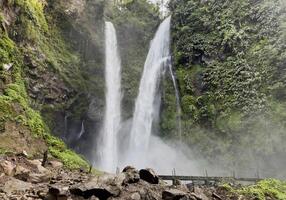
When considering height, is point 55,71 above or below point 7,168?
above

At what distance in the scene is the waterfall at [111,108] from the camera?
26453 mm

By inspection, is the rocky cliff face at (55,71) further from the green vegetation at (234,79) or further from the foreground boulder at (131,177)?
the foreground boulder at (131,177)

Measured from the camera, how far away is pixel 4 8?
71.1 feet

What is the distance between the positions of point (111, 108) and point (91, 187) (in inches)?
714

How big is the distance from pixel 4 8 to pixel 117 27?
45.5 ft

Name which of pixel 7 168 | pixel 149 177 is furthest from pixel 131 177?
pixel 7 168

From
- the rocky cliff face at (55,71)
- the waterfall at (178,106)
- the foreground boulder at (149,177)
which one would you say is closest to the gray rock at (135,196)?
the foreground boulder at (149,177)

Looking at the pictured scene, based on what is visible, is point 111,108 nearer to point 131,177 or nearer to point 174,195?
point 131,177

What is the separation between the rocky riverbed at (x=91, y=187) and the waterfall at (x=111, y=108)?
13.3 m

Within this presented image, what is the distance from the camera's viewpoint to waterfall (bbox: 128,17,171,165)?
89.7 ft

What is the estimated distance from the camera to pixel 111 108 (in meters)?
28.2

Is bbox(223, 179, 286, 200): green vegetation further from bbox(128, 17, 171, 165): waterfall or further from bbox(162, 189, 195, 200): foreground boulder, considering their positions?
bbox(128, 17, 171, 165): waterfall

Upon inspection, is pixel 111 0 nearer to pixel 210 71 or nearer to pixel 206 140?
pixel 210 71

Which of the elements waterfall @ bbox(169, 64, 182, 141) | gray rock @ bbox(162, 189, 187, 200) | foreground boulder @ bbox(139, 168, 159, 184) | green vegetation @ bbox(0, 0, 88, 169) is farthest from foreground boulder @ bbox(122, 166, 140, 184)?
waterfall @ bbox(169, 64, 182, 141)
